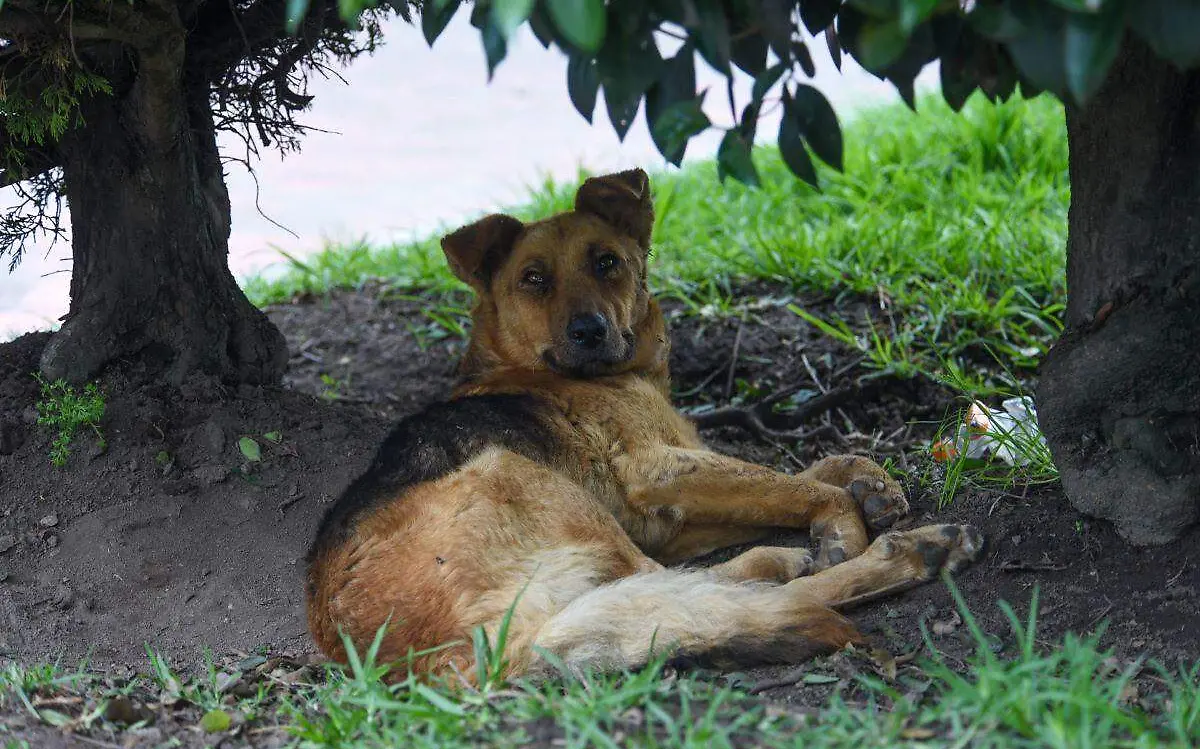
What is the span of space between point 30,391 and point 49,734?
2285 mm

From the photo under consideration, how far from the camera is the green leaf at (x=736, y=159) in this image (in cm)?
233

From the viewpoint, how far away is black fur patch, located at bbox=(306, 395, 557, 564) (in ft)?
12.3

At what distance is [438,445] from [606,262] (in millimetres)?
1195

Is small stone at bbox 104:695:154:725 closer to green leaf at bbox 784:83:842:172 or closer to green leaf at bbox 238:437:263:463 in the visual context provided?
Result: green leaf at bbox 238:437:263:463

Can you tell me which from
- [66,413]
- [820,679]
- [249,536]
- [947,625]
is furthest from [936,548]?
[66,413]

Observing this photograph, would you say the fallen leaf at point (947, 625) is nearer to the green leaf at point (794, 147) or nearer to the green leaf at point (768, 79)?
the green leaf at point (794, 147)

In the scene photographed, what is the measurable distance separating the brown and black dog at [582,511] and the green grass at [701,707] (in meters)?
0.18

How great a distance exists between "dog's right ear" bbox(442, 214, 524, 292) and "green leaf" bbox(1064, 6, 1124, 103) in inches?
124

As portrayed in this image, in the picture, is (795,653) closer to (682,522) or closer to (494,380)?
(682,522)

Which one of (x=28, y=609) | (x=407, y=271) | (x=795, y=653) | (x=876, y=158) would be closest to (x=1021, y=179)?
(x=876, y=158)

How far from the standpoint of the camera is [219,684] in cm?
321

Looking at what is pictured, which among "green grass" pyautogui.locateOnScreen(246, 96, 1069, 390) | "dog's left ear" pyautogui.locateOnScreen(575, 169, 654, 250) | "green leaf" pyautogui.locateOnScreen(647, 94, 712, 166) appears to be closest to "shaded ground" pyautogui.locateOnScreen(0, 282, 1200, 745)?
"green grass" pyautogui.locateOnScreen(246, 96, 1069, 390)

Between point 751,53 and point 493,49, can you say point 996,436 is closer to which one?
point 751,53

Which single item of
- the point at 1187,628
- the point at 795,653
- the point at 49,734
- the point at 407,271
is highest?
the point at 407,271
